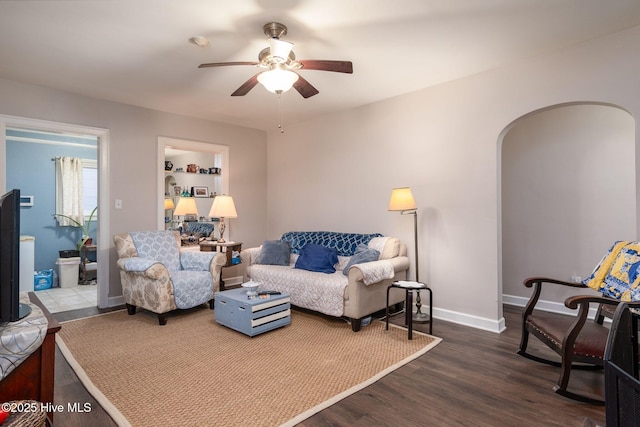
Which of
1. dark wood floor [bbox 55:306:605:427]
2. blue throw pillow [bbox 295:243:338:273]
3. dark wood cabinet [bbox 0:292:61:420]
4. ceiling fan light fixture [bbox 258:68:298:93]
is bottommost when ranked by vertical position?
dark wood floor [bbox 55:306:605:427]

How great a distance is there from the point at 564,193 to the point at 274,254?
138 inches

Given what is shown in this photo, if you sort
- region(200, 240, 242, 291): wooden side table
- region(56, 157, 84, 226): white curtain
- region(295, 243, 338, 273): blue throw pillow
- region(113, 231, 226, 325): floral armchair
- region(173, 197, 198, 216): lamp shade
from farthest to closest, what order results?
region(56, 157, 84, 226): white curtain → region(173, 197, 198, 216): lamp shade → region(200, 240, 242, 291): wooden side table → region(295, 243, 338, 273): blue throw pillow → region(113, 231, 226, 325): floral armchair

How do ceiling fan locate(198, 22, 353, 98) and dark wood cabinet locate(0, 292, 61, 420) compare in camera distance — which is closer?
dark wood cabinet locate(0, 292, 61, 420)

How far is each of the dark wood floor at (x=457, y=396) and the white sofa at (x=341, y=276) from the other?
821 mm

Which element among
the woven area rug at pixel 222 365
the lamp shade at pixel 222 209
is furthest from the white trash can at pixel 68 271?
the lamp shade at pixel 222 209

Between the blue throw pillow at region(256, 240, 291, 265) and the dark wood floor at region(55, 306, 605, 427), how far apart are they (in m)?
2.16

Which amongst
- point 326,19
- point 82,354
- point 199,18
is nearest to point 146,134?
point 199,18

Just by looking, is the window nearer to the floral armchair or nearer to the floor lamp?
the floral armchair

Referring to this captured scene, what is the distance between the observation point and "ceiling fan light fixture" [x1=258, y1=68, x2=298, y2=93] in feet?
7.90

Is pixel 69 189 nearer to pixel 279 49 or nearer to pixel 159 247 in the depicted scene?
pixel 159 247

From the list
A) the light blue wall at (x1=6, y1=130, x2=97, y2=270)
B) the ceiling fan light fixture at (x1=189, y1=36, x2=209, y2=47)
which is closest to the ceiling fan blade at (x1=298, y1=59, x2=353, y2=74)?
the ceiling fan light fixture at (x1=189, y1=36, x2=209, y2=47)

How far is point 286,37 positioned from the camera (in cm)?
266

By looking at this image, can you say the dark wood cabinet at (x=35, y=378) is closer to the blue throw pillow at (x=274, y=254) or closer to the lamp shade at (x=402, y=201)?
the blue throw pillow at (x=274, y=254)

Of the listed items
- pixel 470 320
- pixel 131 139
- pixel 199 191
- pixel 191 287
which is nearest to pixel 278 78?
pixel 191 287
